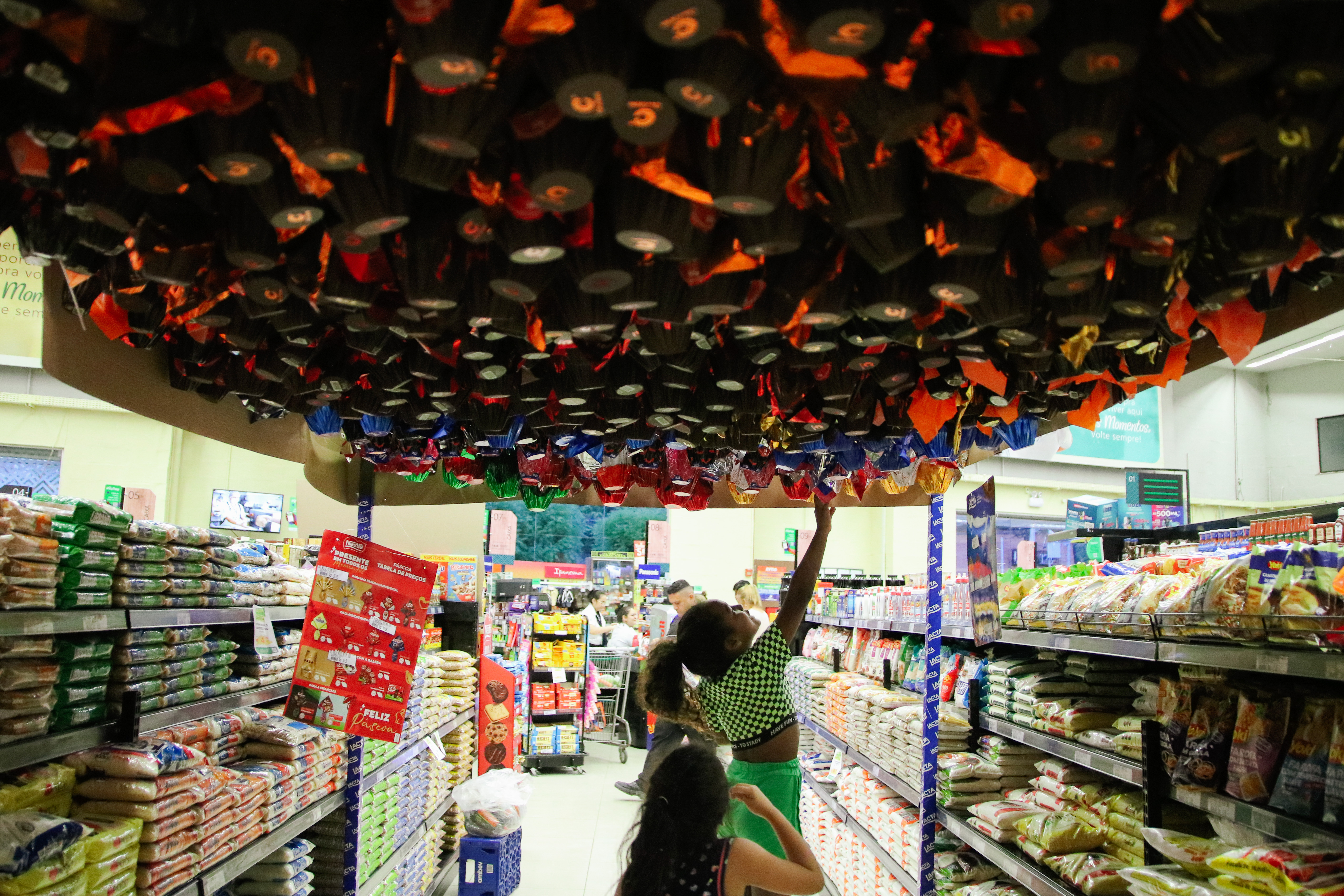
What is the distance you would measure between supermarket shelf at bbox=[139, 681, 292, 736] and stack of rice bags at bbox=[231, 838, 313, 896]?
525 millimetres

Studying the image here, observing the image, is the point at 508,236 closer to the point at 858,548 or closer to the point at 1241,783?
the point at 1241,783

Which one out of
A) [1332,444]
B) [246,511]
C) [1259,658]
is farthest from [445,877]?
[1332,444]

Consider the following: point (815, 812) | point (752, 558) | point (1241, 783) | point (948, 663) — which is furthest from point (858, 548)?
point (1241, 783)

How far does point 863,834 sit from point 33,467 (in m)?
14.6

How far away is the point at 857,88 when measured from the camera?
37.7 inches

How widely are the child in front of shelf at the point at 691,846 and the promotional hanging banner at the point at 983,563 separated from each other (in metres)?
1.19

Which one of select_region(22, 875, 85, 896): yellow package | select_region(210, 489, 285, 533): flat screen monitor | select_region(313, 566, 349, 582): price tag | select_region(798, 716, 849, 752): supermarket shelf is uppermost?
select_region(210, 489, 285, 533): flat screen monitor

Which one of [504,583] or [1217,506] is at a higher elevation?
[1217,506]

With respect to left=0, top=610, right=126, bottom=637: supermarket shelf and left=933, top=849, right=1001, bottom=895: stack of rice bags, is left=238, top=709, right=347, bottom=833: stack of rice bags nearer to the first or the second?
left=0, top=610, right=126, bottom=637: supermarket shelf

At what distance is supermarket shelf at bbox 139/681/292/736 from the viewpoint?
2.57 meters

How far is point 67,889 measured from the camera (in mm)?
1875

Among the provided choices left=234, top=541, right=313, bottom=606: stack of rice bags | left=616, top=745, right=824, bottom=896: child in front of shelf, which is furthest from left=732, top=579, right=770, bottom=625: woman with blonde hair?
left=616, top=745, right=824, bottom=896: child in front of shelf

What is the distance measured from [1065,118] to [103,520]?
7.89 feet

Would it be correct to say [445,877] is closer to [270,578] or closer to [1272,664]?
[270,578]
